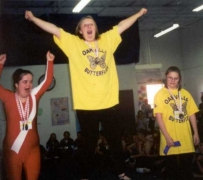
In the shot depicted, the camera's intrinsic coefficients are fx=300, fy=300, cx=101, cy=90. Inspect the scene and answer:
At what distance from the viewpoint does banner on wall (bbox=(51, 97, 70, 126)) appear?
26.5 ft

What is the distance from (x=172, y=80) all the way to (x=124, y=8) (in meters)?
6.86

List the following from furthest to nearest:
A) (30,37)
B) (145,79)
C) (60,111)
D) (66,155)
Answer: (145,79) < (60,111) < (66,155) < (30,37)

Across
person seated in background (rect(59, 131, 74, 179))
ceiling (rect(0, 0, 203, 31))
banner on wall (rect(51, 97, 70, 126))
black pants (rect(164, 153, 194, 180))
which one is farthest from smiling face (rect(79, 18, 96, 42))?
banner on wall (rect(51, 97, 70, 126))

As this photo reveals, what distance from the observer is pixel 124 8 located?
352 inches

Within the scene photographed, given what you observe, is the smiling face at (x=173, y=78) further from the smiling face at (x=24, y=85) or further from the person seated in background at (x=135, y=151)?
the person seated in background at (x=135, y=151)

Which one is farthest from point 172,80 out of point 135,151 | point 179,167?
point 135,151

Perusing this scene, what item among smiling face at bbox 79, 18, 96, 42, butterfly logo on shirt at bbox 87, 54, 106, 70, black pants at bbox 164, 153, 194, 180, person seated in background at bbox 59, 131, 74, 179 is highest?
smiling face at bbox 79, 18, 96, 42

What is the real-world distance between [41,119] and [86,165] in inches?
235

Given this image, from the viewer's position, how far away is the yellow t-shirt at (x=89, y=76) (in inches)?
81.3

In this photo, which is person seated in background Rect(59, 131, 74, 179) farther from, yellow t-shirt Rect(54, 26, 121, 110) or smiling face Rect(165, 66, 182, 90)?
yellow t-shirt Rect(54, 26, 121, 110)

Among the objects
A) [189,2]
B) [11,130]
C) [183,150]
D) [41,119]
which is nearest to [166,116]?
[183,150]

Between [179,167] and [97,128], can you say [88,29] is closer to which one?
[97,128]

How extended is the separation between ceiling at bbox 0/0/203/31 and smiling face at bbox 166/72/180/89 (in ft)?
18.4

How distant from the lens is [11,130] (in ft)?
6.98
